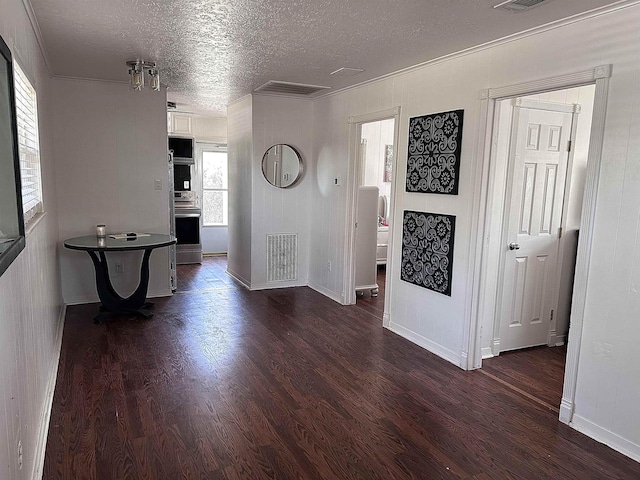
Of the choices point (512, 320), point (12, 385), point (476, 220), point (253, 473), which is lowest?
point (253, 473)

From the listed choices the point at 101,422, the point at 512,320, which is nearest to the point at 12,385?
the point at 101,422

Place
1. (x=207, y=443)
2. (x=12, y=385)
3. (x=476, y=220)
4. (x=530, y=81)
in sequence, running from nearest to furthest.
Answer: (x=12, y=385) → (x=207, y=443) → (x=530, y=81) → (x=476, y=220)

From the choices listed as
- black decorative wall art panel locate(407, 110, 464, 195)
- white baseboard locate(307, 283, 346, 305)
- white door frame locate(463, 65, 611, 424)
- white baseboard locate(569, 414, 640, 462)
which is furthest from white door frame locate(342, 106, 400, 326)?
white baseboard locate(569, 414, 640, 462)

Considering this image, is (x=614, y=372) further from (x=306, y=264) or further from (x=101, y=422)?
(x=306, y=264)

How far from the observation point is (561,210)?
373 centimetres

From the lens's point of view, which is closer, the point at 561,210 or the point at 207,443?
the point at 207,443

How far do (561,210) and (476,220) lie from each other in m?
0.98

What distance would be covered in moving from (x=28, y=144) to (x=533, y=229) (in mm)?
3520

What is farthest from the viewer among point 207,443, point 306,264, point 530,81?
point 306,264

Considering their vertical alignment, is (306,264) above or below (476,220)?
below

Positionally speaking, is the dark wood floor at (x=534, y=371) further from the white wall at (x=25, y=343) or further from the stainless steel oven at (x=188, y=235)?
the stainless steel oven at (x=188, y=235)

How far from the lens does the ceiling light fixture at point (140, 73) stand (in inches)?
148

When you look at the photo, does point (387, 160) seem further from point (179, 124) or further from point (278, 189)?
point (179, 124)

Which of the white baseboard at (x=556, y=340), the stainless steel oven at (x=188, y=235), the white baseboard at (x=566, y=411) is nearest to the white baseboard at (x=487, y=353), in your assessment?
the white baseboard at (x=556, y=340)
